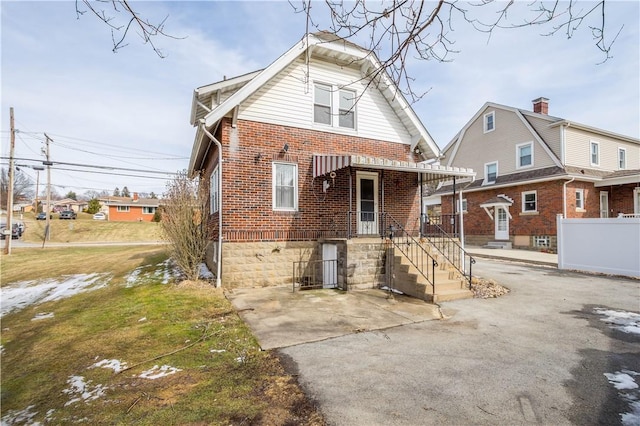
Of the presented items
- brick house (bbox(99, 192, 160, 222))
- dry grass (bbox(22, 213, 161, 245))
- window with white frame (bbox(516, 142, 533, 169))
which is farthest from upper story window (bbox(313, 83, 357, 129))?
brick house (bbox(99, 192, 160, 222))

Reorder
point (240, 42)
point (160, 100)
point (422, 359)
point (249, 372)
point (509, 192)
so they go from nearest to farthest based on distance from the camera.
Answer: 1. point (249, 372)
2. point (422, 359)
3. point (240, 42)
4. point (160, 100)
5. point (509, 192)

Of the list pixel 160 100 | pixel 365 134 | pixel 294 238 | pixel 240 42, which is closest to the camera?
pixel 240 42

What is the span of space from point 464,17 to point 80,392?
19.3ft

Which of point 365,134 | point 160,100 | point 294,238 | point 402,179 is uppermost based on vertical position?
point 160,100

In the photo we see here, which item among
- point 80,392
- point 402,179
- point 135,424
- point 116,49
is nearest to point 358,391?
point 135,424

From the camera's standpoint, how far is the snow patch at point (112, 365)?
13.7 feet

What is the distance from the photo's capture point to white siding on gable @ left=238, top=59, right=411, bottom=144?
9.78 meters

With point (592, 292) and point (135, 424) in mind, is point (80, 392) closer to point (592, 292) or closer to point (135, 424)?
point (135, 424)

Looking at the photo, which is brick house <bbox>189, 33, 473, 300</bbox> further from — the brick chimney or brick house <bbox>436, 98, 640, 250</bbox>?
the brick chimney

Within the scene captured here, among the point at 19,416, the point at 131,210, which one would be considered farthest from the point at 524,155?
the point at 131,210

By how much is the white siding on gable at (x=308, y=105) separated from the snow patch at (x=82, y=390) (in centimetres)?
744

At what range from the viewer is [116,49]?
3.19m

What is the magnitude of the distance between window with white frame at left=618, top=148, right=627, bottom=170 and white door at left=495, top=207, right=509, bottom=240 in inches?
330

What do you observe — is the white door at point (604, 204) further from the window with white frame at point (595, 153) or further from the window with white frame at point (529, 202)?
the window with white frame at point (529, 202)
